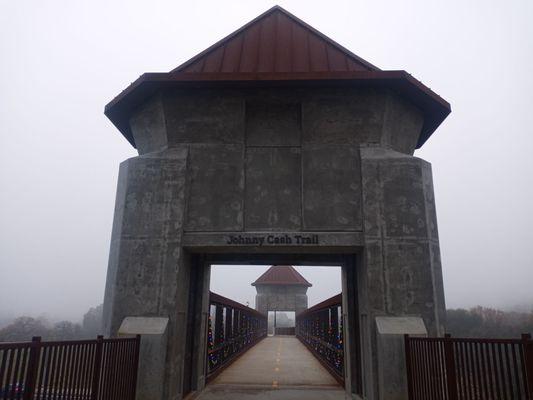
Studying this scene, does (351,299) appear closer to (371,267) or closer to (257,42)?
(371,267)

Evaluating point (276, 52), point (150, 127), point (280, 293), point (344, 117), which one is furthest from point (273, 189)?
point (280, 293)

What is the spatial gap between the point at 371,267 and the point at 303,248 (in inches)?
66.7

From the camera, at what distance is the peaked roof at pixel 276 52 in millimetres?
10469

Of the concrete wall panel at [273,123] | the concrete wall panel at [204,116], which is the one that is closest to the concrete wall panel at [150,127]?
the concrete wall panel at [204,116]

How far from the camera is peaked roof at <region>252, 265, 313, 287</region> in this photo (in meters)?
44.1

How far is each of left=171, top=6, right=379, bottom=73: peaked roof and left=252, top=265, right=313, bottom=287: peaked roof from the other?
3426 cm

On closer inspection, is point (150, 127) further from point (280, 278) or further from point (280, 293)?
point (280, 293)

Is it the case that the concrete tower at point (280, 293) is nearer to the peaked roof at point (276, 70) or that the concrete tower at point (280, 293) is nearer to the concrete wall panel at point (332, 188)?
the peaked roof at point (276, 70)

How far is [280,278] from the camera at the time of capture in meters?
44.5

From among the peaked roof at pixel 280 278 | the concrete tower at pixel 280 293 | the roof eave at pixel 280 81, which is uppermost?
the roof eave at pixel 280 81

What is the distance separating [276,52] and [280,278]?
36.1m

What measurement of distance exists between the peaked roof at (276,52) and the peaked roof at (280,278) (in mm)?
34263

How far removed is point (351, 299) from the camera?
436 inches

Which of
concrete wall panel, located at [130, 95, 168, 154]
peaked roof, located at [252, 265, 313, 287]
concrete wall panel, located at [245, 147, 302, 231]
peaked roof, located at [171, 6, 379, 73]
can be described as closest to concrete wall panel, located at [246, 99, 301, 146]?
concrete wall panel, located at [245, 147, 302, 231]
